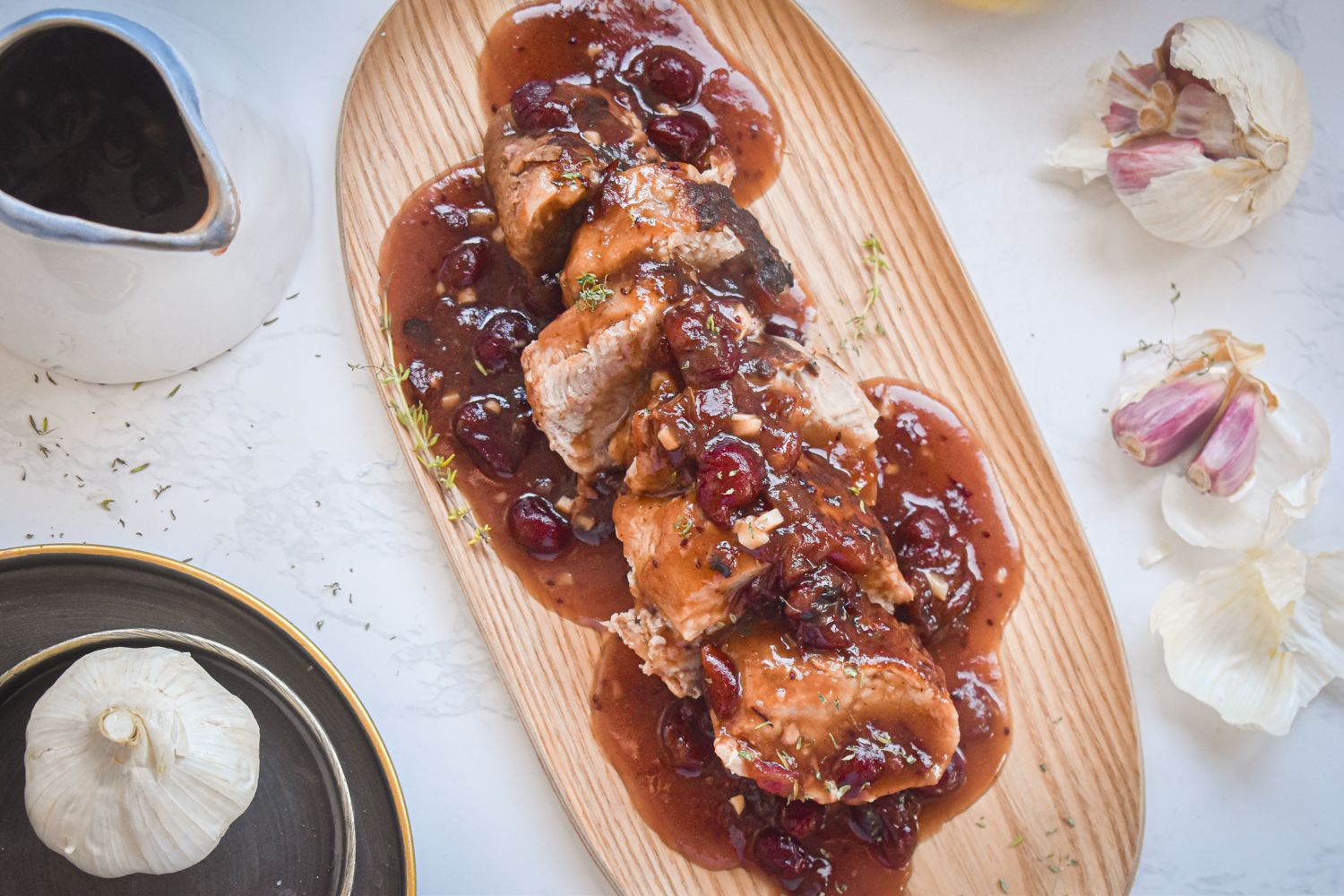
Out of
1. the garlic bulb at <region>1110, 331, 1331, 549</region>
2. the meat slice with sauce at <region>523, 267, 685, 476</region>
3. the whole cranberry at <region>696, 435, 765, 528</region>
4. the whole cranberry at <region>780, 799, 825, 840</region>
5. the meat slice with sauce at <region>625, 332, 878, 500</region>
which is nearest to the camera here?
the whole cranberry at <region>696, 435, 765, 528</region>

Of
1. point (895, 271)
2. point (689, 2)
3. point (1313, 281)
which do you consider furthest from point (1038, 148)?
point (689, 2)

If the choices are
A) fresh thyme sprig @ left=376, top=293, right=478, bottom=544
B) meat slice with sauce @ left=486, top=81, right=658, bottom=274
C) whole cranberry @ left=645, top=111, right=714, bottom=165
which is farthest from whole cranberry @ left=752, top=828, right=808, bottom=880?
whole cranberry @ left=645, top=111, right=714, bottom=165

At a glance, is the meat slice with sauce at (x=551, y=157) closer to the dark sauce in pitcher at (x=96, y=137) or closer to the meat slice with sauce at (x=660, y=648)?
the dark sauce in pitcher at (x=96, y=137)

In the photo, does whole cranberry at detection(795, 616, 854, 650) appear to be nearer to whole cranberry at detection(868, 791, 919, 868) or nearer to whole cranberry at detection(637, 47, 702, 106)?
whole cranberry at detection(868, 791, 919, 868)

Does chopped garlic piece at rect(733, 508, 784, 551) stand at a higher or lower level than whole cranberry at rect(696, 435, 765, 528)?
lower

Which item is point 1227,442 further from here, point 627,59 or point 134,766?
point 134,766

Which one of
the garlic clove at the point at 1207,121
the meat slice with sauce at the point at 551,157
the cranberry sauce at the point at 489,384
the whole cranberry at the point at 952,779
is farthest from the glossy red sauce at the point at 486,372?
the garlic clove at the point at 1207,121

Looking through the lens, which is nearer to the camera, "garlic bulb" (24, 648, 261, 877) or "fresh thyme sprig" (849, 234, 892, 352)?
"garlic bulb" (24, 648, 261, 877)
